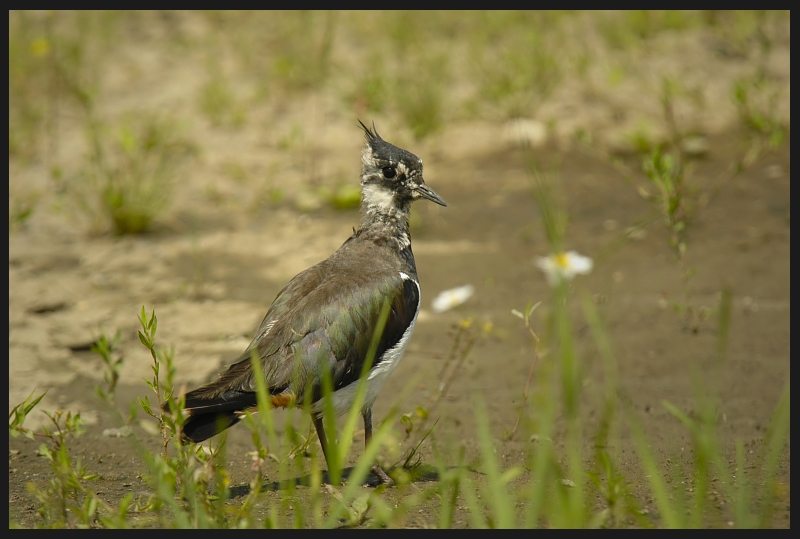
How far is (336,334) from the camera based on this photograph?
14.2 feet

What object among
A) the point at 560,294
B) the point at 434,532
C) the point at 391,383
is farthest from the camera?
the point at 391,383

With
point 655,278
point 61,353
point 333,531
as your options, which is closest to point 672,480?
point 333,531

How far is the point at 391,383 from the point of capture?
5.79 meters

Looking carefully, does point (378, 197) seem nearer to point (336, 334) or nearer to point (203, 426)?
point (336, 334)

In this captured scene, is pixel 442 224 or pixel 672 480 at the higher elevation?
pixel 442 224

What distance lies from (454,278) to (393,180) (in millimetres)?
1903

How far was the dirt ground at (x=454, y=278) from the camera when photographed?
5.16 metres

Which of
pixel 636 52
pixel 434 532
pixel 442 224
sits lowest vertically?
pixel 434 532

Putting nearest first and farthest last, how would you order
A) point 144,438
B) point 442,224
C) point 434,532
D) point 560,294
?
point 560,294
point 434,532
point 144,438
point 442,224

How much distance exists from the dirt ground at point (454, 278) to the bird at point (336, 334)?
0.31 metres

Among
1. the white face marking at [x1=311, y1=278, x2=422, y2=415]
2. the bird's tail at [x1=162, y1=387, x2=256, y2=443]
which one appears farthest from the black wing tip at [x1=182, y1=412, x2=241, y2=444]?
the white face marking at [x1=311, y1=278, x2=422, y2=415]

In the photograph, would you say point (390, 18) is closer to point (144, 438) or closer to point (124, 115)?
point (124, 115)

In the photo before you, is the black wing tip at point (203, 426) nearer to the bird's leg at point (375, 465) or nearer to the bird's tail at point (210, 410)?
the bird's tail at point (210, 410)

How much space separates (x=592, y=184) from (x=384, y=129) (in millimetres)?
2387
